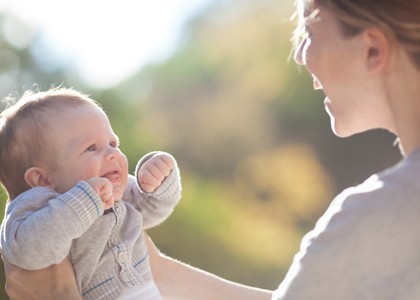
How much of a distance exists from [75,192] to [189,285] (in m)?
0.63

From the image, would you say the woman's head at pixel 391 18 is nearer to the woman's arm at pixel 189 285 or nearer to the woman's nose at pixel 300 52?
the woman's nose at pixel 300 52

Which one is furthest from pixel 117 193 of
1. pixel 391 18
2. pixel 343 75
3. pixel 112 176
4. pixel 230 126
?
pixel 230 126

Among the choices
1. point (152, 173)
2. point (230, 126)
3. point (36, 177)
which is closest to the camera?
point (36, 177)

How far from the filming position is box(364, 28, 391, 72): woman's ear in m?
1.44

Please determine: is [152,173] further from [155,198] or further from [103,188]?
[103,188]

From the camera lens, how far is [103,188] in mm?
1783

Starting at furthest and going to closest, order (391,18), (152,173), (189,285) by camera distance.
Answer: (189,285)
(152,173)
(391,18)

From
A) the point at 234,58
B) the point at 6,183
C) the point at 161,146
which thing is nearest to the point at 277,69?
the point at 234,58

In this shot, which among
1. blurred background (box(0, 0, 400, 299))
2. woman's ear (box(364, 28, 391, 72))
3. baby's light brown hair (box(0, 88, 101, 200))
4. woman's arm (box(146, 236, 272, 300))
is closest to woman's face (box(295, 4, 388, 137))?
woman's ear (box(364, 28, 391, 72))

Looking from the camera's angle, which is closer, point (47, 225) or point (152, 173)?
point (47, 225)

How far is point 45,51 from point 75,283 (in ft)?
31.8

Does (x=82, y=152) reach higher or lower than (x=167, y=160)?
higher

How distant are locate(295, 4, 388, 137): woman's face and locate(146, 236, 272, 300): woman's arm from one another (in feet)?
2.62

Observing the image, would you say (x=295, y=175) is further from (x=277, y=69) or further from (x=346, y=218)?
(x=346, y=218)
